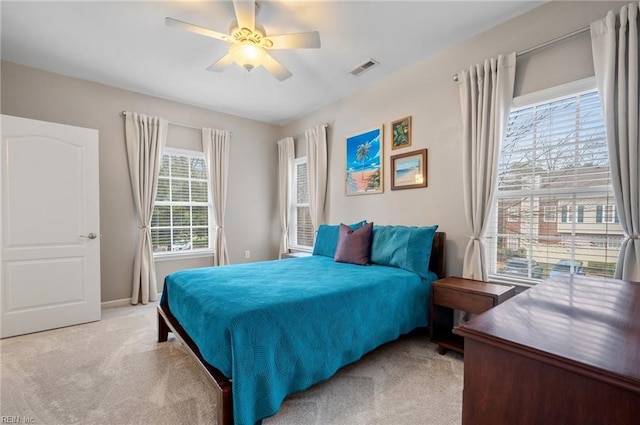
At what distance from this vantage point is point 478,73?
→ 247 cm

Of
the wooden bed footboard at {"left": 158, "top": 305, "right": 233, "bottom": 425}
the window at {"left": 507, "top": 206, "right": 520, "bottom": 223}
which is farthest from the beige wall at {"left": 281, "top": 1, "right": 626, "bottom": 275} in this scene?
the wooden bed footboard at {"left": 158, "top": 305, "right": 233, "bottom": 425}

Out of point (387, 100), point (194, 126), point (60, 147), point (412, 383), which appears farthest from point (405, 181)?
point (60, 147)

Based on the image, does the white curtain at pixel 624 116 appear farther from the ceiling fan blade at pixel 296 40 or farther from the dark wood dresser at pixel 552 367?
the ceiling fan blade at pixel 296 40

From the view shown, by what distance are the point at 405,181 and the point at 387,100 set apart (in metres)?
1.01

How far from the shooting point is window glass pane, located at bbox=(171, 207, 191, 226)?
161 inches

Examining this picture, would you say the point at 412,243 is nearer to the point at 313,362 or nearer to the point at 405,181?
the point at 405,181

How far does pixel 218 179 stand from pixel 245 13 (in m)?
2.73

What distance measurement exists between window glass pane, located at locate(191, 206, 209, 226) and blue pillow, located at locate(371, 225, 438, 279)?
2.79m

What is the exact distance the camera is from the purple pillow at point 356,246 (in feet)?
9.38

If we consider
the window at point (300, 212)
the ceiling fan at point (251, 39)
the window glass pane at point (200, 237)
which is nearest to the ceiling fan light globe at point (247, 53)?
the ceiling fan at point (251, 39)

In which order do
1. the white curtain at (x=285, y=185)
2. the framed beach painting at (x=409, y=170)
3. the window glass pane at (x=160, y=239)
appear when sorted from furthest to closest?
the white curtain at (x=285, y=185)
the window glass pane at (x=160, y=239)
the framed beach painting at (x=409, y=170)

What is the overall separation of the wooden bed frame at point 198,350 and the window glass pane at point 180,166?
221 cm

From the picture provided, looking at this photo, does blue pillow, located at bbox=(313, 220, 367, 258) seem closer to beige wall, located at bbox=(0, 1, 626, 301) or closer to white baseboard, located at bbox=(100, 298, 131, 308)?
beige wall, located at bbox=(0, 1, 626, 301)

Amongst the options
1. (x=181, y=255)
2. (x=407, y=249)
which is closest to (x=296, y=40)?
(x=407, y=249)
